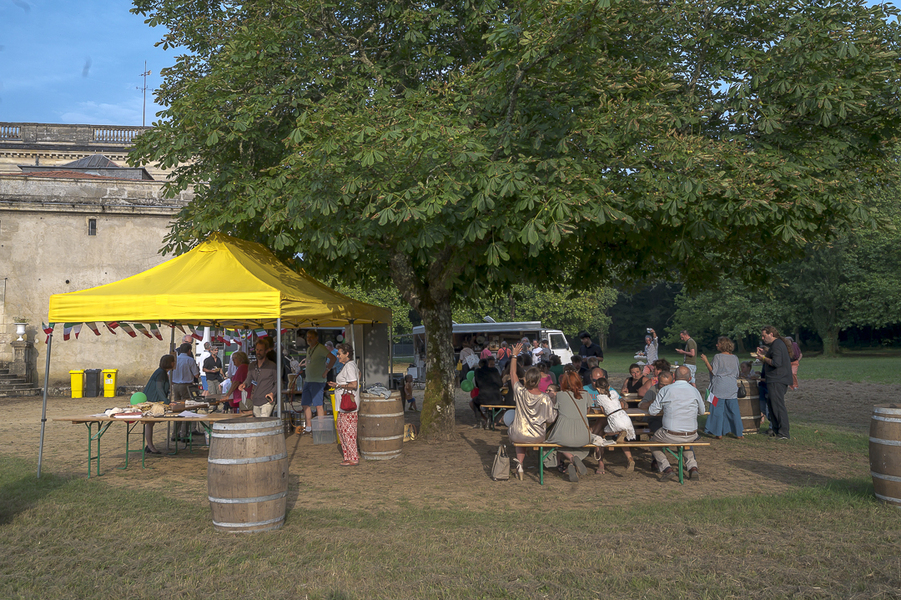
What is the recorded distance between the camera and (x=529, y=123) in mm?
9141

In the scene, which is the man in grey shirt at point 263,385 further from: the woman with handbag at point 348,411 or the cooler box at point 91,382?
the cooler box at point 91,382

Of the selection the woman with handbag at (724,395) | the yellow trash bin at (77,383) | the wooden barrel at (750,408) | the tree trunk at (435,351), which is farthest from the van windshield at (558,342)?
the tree trunk at (435,351)

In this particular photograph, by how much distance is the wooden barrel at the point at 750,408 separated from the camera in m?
11.9

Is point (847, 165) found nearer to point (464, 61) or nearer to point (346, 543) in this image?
point (464, 61)

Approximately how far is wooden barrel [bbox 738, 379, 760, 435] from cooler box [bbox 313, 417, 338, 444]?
6.86 meters

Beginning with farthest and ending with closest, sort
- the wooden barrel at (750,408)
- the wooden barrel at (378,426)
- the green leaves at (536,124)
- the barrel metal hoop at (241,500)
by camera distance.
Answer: the wooden barrel at (750,408) → the wooden barrel at (378,426) → the green leaves at (536,124) → the barrel metal hoop at (241,500)

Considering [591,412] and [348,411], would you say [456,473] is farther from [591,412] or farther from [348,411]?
[591,412]

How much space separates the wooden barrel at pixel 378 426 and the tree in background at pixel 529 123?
83.0 inches

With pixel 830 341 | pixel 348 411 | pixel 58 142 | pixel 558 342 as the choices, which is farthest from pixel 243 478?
pixel 830 341

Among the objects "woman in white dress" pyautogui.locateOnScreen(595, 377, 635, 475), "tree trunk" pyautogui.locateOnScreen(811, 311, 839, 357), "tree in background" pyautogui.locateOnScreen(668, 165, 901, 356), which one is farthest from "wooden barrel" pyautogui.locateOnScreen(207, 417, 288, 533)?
"tree trunk" pyautogui.locateOnScreen(811, 311, 839, 357)

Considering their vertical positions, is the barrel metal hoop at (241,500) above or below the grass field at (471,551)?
Answer: above

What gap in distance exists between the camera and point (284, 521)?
656 centimetres

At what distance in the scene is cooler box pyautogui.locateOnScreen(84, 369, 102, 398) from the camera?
22.2 metres

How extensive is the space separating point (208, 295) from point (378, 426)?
295 cm
